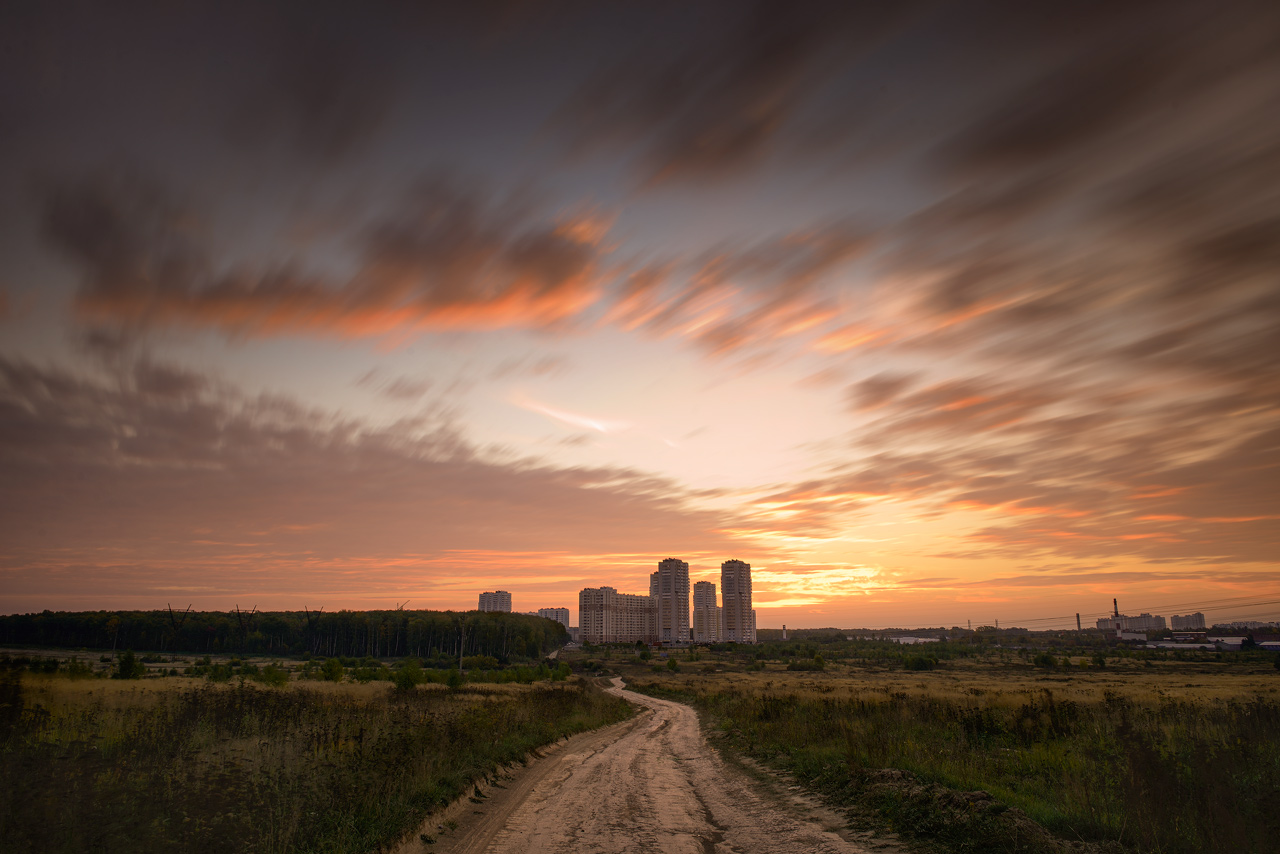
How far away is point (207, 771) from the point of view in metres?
11.6

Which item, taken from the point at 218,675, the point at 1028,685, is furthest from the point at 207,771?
the point at 1028,685

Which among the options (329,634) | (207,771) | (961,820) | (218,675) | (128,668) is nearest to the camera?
(961,820)

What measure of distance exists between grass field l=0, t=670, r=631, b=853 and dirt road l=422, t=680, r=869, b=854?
4.69 feet

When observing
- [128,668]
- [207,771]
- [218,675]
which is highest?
[207,771]

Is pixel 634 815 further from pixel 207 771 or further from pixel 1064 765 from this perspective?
pixel 1064 765

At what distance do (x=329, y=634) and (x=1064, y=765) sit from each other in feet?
589

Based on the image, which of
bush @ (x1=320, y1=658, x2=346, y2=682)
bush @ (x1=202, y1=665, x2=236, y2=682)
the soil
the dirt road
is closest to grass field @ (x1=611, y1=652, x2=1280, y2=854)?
the soil

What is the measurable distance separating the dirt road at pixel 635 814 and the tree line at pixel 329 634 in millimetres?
128011

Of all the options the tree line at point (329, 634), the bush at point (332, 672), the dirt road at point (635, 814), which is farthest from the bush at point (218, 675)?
the tree line at point (329, 634)

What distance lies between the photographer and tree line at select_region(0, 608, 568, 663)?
140m

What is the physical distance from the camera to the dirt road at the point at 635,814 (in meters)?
11.4

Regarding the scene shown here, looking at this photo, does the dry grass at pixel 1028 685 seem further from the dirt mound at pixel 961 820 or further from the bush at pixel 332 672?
the bush at pixel 332 672

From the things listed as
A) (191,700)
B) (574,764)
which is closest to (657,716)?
(574,764)

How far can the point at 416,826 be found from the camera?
11.9 meters
